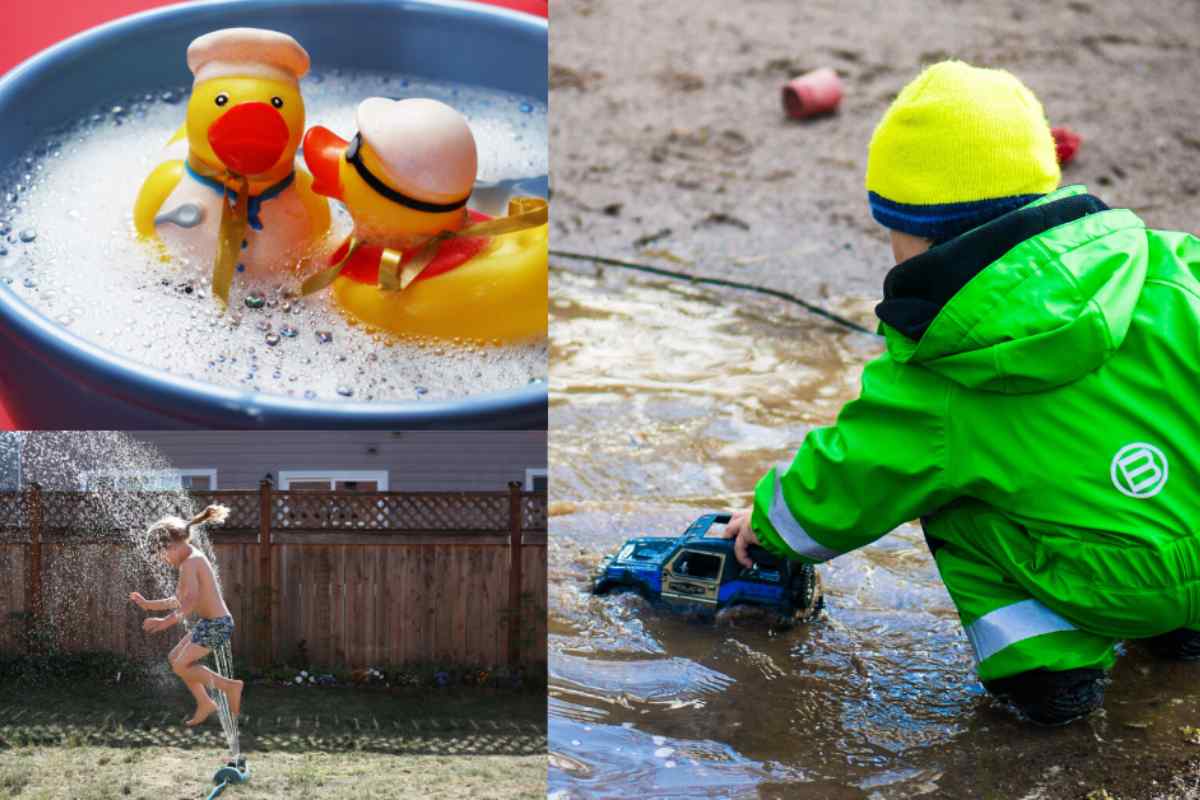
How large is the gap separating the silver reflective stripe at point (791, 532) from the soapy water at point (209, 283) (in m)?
0.52

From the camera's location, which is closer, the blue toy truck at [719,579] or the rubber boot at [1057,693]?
the rubber boot at [1057,693]

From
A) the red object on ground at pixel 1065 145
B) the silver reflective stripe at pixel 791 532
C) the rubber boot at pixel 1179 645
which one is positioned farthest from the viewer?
the red object on ground at pixel 1065 145

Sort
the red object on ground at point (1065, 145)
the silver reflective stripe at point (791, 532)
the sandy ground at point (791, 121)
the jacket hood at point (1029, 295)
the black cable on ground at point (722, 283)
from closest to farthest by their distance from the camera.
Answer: the jacket hood at point (1029, 295), the silver reflective stripe at point (791, 532), the black cable on ground at point (722, 283), the sandy ground at point (791, 121), the red object on ground at point (1065, 145)

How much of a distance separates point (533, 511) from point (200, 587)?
522 mm

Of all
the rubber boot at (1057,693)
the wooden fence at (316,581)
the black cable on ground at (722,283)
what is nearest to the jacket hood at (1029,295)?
the rubber boot at (1057,693)

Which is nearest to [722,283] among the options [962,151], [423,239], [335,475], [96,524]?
[962,151]

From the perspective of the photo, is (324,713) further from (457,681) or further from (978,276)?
(978,276)

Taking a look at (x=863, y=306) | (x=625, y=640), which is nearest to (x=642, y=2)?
(x=863, y=306)

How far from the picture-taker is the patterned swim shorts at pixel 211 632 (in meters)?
1.96

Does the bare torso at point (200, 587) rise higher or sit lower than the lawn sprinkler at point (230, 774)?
higher

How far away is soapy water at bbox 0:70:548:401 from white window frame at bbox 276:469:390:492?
111 mm

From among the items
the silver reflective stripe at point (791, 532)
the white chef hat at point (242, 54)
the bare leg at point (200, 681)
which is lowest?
the bare leg at point (200, 681)

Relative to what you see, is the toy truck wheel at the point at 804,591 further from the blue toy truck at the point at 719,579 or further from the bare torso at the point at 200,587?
the bare torso at the point at 200,587

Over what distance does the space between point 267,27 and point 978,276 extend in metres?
1.14
